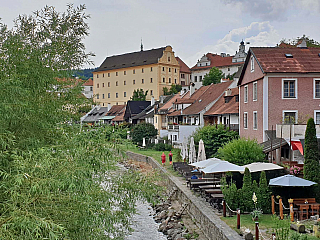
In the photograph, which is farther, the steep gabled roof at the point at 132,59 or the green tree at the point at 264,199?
the steep gabled roof at the point at 132,59

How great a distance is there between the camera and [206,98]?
44.2 metres

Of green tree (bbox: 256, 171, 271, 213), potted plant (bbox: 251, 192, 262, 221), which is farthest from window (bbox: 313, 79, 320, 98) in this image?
potted plant (bbox: 251, 192, 262, 221)

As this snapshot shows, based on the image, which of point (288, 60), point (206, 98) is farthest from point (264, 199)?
point (206, 98)

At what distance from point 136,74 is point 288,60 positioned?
77111mm

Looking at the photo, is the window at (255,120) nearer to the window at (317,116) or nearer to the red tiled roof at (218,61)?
the window at (317,116)

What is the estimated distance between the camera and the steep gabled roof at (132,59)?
97044 millimetres

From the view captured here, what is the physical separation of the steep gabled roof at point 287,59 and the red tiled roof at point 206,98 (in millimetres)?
15430

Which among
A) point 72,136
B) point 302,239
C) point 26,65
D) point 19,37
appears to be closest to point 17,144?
point 72,136

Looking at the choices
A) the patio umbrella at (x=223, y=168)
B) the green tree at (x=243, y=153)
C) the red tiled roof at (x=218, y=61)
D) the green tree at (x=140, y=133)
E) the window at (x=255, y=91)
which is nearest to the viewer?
the patio umbrella at (x=223, y=168)

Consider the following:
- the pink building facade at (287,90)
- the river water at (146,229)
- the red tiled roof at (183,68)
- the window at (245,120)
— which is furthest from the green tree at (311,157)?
the red tiled roof at (183,68)

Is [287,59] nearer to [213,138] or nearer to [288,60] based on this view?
[288,60]

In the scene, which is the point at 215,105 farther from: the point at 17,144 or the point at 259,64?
the point at 17,144

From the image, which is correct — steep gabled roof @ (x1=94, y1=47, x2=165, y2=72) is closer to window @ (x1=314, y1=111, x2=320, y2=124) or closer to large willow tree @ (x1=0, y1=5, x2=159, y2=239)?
window @ (x1=314, y1=111, x2=320, y2=124)

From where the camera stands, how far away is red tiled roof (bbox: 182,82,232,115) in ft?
139
